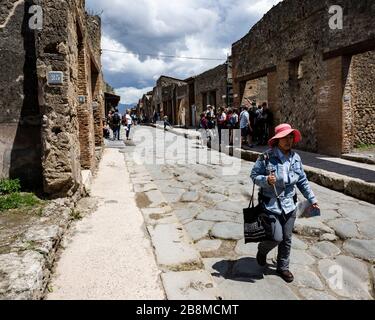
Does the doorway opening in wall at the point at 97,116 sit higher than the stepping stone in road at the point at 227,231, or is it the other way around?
the doorway opening in wall at the point at 97,116

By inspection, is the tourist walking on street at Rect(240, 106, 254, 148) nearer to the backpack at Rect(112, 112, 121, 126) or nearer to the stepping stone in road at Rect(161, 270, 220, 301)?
the backpack at Rect(112, 112, 121, 126)

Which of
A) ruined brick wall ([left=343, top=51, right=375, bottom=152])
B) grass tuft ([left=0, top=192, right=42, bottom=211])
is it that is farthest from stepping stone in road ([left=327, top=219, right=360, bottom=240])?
ruined brick wall ([left=343, top=51, right=375, bottom=152])

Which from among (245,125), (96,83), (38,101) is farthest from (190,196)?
(96,83)

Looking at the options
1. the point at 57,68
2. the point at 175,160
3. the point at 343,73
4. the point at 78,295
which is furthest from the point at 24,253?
the point at 343,73

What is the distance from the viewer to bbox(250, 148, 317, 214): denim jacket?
303 centimetres

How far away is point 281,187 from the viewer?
10.0ft

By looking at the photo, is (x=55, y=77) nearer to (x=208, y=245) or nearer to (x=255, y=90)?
(x=208, y=245)

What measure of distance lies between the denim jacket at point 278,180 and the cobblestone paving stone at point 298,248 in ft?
2.23

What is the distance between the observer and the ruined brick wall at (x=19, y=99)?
4.89m

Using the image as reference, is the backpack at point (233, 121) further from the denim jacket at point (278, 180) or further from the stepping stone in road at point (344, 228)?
the denim jacket at point (278, 180)

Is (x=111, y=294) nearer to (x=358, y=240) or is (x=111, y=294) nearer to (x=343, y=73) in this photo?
(x=358, y=240)

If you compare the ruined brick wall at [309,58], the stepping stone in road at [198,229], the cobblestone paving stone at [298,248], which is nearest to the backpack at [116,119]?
the ruined brick wall at [309,58]

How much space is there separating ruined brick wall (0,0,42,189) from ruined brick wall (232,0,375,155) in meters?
7.72
